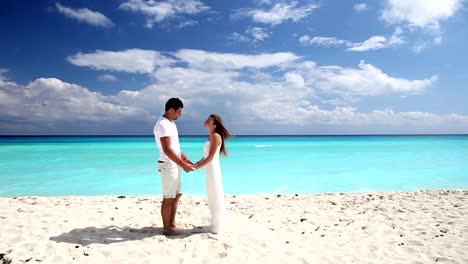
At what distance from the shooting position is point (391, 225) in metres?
6.37

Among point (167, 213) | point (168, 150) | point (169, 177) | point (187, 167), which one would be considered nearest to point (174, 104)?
point (168, 150)

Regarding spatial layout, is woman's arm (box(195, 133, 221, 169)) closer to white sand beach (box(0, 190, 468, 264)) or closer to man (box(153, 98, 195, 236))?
man (box(153, 98, 195, 236))

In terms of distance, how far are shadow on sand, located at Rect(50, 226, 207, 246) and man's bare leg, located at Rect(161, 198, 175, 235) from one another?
157mm

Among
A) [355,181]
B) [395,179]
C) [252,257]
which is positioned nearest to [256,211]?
[252,257]

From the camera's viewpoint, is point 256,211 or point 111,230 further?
point 256,211

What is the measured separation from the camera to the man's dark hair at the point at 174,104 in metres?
5.12

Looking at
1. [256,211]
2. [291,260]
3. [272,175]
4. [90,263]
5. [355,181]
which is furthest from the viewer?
[272,175]

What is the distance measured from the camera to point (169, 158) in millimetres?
5023

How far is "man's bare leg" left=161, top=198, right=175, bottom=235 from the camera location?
5.25 metres

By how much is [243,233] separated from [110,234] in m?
2.23

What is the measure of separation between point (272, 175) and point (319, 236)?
11.2 meters

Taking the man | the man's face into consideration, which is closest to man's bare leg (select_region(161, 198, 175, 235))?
the man

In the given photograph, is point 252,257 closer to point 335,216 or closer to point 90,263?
point 90,263

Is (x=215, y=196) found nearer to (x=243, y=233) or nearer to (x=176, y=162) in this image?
(x=243, y=233)
